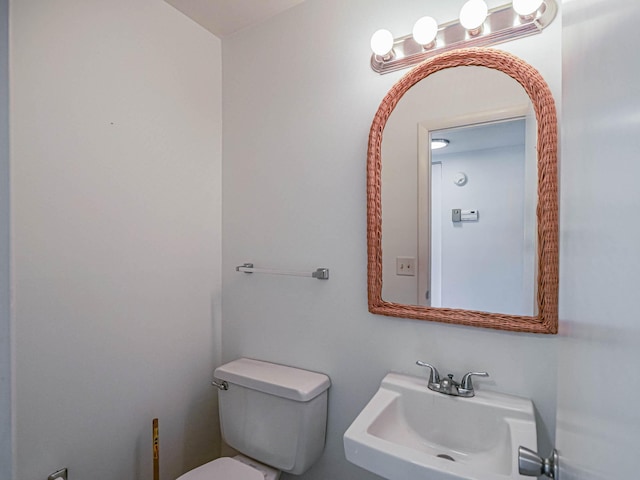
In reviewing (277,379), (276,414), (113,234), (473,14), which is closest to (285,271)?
(277,379)

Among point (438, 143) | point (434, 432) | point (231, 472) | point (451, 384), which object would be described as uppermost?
point (438, 143)

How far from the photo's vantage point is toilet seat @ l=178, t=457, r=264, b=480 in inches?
48.3

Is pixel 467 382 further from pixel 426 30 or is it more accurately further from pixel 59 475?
pixel 59 475

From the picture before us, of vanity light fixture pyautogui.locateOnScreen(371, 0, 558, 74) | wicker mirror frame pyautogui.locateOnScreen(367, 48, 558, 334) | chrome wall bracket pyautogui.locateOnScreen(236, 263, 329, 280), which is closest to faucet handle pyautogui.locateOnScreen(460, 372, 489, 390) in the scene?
wicker mirror frame pyautogui.locateOnScreen(367, 48, 558, 334)

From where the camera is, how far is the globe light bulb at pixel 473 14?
1.07 metres

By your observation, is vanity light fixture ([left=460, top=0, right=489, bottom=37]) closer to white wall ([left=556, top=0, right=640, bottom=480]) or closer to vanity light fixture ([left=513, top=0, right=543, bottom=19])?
vanity light fixture ([left=513, top=0, right=543, bottom=19])

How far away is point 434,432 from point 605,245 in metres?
1.09

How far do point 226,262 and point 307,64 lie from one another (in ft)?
3.52

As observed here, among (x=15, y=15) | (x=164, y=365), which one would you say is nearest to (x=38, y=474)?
(x=164, y=365)

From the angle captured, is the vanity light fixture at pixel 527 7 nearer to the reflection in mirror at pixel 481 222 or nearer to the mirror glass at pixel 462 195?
the mirror glass at pixel 462 195

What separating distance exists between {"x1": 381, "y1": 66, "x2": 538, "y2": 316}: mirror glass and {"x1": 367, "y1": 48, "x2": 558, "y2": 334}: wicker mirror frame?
0.02m

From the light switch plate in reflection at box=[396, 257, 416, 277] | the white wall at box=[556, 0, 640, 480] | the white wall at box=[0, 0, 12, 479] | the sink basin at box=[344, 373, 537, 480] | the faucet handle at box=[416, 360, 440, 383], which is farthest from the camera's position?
the light switch plate in reflection at box=[396, 257, 416, 277]

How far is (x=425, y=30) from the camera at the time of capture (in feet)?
3.80

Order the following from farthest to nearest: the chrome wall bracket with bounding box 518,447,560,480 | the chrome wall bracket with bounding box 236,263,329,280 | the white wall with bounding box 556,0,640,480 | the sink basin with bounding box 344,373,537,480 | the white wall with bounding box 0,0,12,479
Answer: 1. the chrome wall bracket with bounding box 236,263,329,280
2. the white wall with bounding box 0,0,12,479
3. the sink basin with bounding box 344,373,537,480
4. the chrome wall bracket with bounding box 518,447,560,480
5. the white wall with bounding box 556,0,640,480
